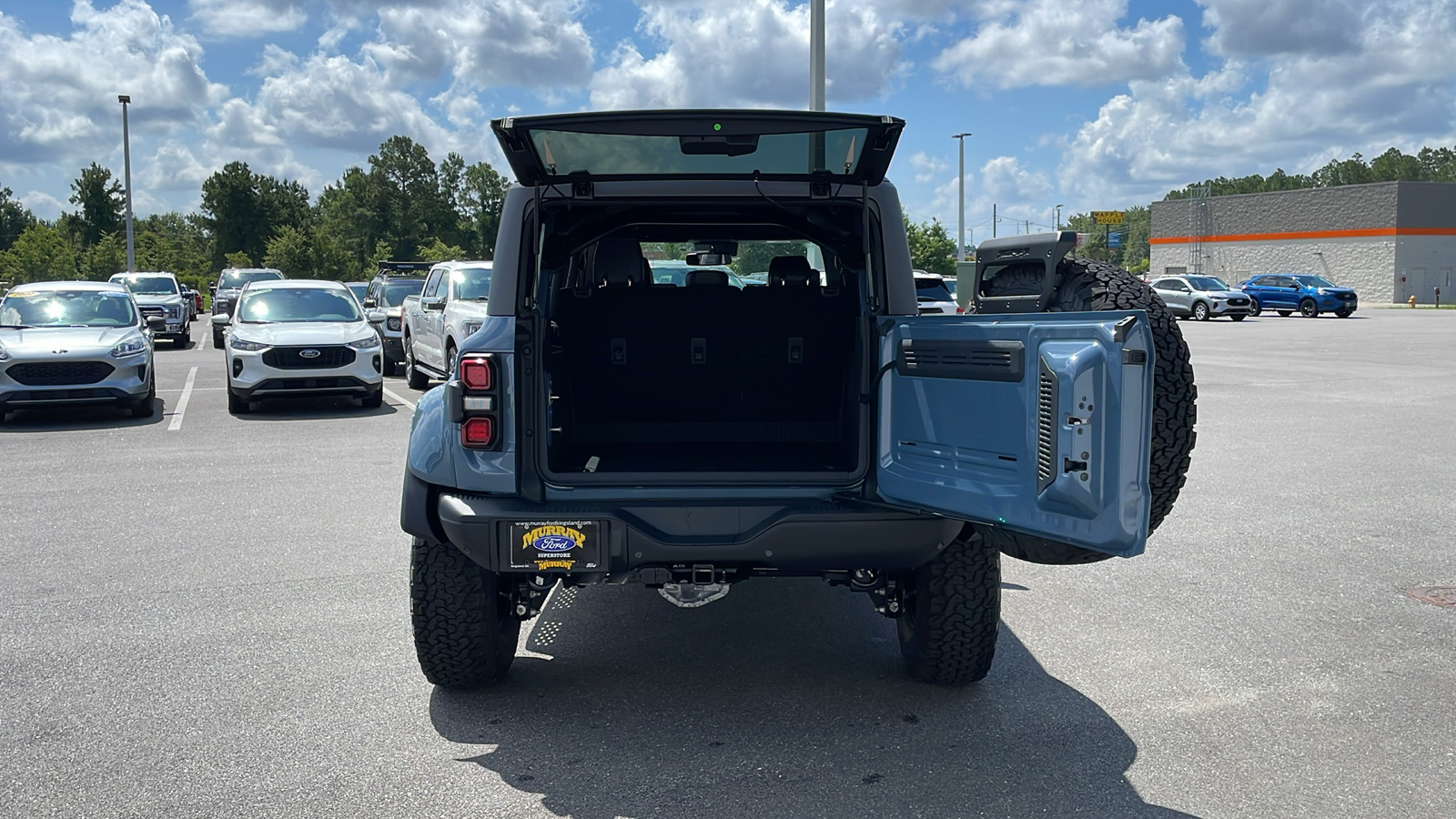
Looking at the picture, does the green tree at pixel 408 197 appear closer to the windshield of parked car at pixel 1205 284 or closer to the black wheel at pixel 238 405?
the windshield of parked car at pixel 1205 284

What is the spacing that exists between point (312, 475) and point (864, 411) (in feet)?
21.7

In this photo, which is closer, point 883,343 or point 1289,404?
point 883,343

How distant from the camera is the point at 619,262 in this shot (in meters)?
5.33

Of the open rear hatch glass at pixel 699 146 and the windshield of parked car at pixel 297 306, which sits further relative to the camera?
the windshield of parked car at pixel 297 306

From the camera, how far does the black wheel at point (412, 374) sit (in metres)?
17.3

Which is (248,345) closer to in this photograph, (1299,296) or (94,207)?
(1299,296)

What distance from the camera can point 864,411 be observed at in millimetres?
4148

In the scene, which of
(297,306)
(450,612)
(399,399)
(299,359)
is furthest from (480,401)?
(399,399)

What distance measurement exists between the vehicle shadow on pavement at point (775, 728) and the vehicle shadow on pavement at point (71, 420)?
9.74 metres

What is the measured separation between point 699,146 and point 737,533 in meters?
1.29

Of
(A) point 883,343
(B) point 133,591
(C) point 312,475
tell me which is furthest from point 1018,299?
(C) point 312,475

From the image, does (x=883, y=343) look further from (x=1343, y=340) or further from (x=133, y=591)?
(x=1343, y=340)

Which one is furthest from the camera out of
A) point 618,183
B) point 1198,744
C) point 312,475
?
point 312,475

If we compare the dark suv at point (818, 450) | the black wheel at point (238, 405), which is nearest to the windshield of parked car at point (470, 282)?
the black wheel at point (238, 405)
